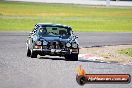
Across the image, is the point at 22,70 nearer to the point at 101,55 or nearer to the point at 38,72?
the point at 38,72

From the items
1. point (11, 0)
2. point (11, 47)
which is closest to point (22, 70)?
point (11, 47)

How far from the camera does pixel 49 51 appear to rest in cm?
2027

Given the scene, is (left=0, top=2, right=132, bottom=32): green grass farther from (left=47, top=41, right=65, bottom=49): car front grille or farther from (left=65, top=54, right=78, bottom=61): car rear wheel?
(left=47, top=41, right=65, bottom=49): car front grille

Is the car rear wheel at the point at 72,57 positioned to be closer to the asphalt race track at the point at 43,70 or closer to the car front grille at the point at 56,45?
the asphalt race track at the point at 43,70

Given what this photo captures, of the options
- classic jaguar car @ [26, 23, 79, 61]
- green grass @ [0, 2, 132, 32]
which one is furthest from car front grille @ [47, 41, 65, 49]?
green grass @ [0, 2, 132, 32]

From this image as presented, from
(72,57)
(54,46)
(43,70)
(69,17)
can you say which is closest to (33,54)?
(54,46)

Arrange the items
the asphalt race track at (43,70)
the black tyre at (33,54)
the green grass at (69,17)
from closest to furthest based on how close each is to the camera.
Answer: the asphalt race track at (43,70), the black tyre at (33,54), the green grass at (69,17)

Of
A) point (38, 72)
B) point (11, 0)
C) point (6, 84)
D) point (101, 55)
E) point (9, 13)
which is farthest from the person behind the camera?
point (11, 0)

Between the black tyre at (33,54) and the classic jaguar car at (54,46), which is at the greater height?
the classic jaguar car at (54,46)

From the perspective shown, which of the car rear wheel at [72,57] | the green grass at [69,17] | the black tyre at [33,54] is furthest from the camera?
the green grass at [69,17]

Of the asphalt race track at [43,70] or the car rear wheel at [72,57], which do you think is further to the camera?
the car rear wheel at [72,57]

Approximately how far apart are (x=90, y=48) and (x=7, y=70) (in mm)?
10866

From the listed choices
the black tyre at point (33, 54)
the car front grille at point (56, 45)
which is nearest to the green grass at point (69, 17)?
the black tyre at point (33, 54)

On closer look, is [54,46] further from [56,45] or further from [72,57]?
[72,57]
